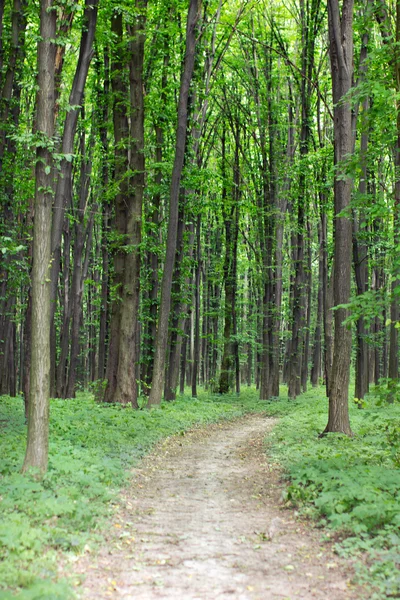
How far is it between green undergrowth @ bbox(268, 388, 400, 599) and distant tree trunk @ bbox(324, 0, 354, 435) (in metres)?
0.73

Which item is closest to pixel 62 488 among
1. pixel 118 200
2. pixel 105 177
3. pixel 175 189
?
pixel 175 189

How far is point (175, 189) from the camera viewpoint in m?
15.8

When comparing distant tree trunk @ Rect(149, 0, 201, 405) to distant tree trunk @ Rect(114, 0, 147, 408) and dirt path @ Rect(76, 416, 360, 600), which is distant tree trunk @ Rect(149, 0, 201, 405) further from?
dirt path @ Rect(76, 416, 360, 600)

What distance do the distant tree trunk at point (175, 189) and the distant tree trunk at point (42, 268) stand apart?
838 centimetres

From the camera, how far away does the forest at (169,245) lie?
646 centimetres

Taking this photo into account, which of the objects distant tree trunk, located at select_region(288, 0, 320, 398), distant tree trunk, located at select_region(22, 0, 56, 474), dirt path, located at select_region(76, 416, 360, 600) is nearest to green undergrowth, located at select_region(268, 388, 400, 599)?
dirt path, located at select_region(76, 416, 360, 600)

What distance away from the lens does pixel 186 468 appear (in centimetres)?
971

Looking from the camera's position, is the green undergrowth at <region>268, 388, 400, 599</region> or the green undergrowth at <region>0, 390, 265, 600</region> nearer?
the green undergrowth at <region>0, 390, 265, 600</region>

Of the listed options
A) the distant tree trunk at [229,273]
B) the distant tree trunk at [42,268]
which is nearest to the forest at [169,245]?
the distant tree trunk at [42,268]

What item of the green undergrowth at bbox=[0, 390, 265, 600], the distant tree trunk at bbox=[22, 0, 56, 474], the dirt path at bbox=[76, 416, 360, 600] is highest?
the distant tree trunk at bbox=[22, 0, 56, 474]

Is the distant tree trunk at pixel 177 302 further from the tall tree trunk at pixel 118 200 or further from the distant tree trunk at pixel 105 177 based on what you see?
the tall tree trunk at pixel 118 200

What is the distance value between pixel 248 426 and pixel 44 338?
10.7m

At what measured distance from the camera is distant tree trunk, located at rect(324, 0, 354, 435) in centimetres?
1141

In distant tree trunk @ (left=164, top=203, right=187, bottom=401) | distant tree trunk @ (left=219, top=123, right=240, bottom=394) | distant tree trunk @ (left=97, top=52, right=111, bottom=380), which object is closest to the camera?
distant tree trunk @ (left=97, top=52, right=111, bottom=380)
